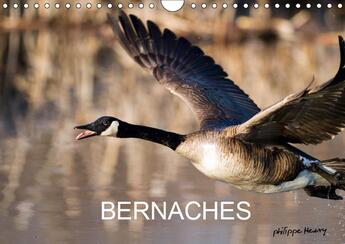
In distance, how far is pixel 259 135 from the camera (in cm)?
402

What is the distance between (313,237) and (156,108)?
288cm

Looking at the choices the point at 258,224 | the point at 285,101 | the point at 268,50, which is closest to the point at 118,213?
the point at 258,224

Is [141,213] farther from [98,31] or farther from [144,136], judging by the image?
[98,31]

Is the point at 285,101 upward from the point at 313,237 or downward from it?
upward

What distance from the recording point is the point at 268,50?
31.5ft

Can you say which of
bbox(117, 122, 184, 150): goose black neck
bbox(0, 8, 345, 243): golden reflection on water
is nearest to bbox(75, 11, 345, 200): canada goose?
bbox(117, 122, 184, 150): goose black neck

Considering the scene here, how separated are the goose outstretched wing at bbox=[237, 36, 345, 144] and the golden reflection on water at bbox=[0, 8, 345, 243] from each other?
16.6 inches

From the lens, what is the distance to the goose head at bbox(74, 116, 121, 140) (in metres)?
4.07

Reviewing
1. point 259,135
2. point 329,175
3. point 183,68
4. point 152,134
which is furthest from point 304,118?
point 183,68

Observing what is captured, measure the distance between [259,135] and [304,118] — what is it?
0.73ft

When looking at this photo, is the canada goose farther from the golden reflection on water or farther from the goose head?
the golden reflection on water

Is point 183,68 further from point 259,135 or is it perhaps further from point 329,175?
Answer: point 329,175

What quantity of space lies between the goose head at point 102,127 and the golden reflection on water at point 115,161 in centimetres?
38

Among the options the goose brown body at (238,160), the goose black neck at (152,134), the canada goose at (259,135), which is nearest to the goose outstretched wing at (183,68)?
the canada goose at (259,135)
